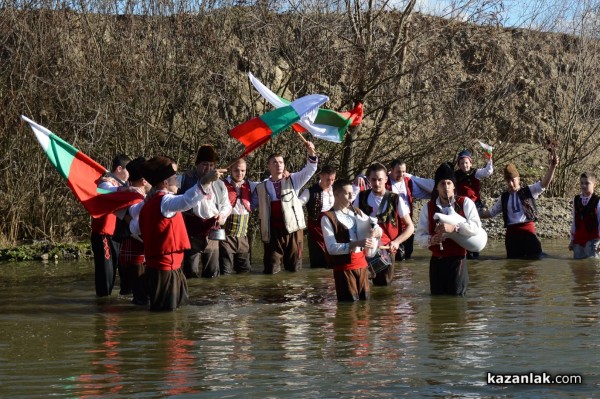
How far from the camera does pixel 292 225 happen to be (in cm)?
1441

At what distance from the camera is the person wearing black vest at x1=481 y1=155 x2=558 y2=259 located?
15484 millimetres

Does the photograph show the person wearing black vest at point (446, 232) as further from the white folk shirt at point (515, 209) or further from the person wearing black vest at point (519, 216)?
the white folk shirt at point (515, 209)

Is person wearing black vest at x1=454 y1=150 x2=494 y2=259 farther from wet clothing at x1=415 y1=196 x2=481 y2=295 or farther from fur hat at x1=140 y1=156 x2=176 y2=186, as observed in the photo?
fur hat at x1=140 y1=156 x2=176 y2=186

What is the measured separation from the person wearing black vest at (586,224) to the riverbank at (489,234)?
3800 mm

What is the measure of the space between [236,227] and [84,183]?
3.56 m

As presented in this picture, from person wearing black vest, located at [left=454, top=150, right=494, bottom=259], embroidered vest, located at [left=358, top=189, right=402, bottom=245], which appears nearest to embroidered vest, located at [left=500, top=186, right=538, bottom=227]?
person wearing black vest, located at [left=454, top=150, right=494, bottom=259]

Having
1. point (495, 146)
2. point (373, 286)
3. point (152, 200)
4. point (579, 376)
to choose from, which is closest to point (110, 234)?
point (152, 200)

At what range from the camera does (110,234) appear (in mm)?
12023

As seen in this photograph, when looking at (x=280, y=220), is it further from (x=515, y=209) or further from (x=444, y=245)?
(x=444, y=245)

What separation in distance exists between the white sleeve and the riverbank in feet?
20.6

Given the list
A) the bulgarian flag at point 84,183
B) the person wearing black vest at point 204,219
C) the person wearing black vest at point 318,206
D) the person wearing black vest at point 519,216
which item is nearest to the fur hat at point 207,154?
the person wearing black vest at point 204,219

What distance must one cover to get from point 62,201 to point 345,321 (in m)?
8.49

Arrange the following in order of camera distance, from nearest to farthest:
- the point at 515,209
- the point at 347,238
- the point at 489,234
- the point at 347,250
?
the point at 347,250 → the point at 347,238 → the point at 515,209 → the point at 489,234

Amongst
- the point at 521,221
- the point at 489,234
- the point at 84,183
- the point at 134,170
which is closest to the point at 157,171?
the point at 134,170
